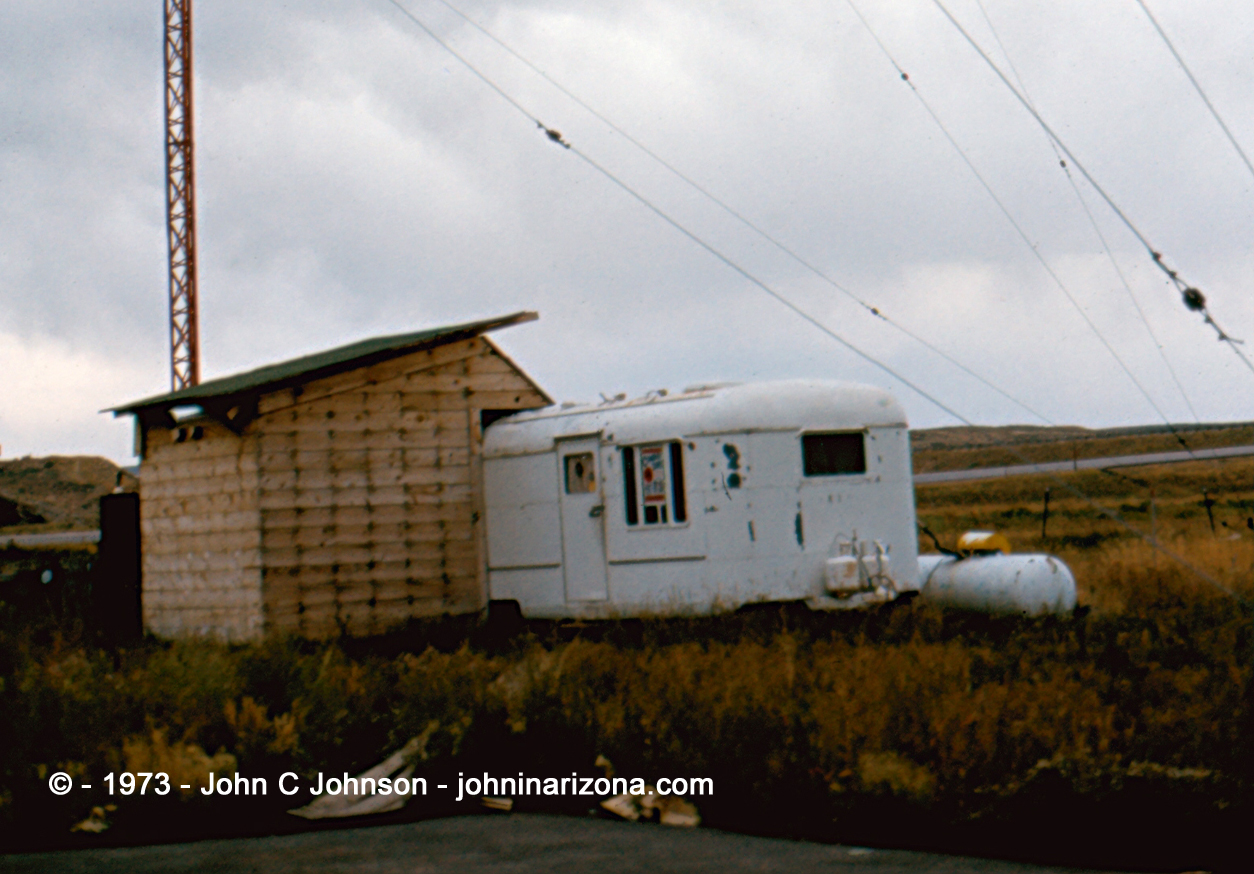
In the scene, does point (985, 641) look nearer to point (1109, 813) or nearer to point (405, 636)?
point (1109, 813)

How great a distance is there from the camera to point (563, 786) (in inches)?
293

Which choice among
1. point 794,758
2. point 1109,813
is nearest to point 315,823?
point 794,758

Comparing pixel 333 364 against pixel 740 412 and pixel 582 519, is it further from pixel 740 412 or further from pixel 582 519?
pixel 740 412

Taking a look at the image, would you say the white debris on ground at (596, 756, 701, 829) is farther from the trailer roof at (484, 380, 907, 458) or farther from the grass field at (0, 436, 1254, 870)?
the trailer roof at (484, 380, 907, 458)

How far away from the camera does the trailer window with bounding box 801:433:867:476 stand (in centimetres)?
1330

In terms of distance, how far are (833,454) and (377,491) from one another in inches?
203

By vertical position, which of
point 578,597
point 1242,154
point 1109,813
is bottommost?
point 1109,813

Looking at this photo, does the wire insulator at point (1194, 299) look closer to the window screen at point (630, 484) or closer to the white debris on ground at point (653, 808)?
the white debris on ground at point (653, 808)

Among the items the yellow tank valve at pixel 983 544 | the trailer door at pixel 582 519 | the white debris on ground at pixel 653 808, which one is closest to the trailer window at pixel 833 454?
the trailer door at pixel 582 519

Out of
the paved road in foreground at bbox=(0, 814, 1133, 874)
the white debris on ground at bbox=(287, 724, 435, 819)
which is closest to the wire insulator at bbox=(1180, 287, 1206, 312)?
the paved road in foreground at bbox=(0, 814, 1133, 874)

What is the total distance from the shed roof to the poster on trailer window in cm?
299

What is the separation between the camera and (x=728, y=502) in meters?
12.9

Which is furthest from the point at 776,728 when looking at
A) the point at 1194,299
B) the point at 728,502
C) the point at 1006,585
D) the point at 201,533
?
the point at 201,533

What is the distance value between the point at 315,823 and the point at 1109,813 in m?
3.83
